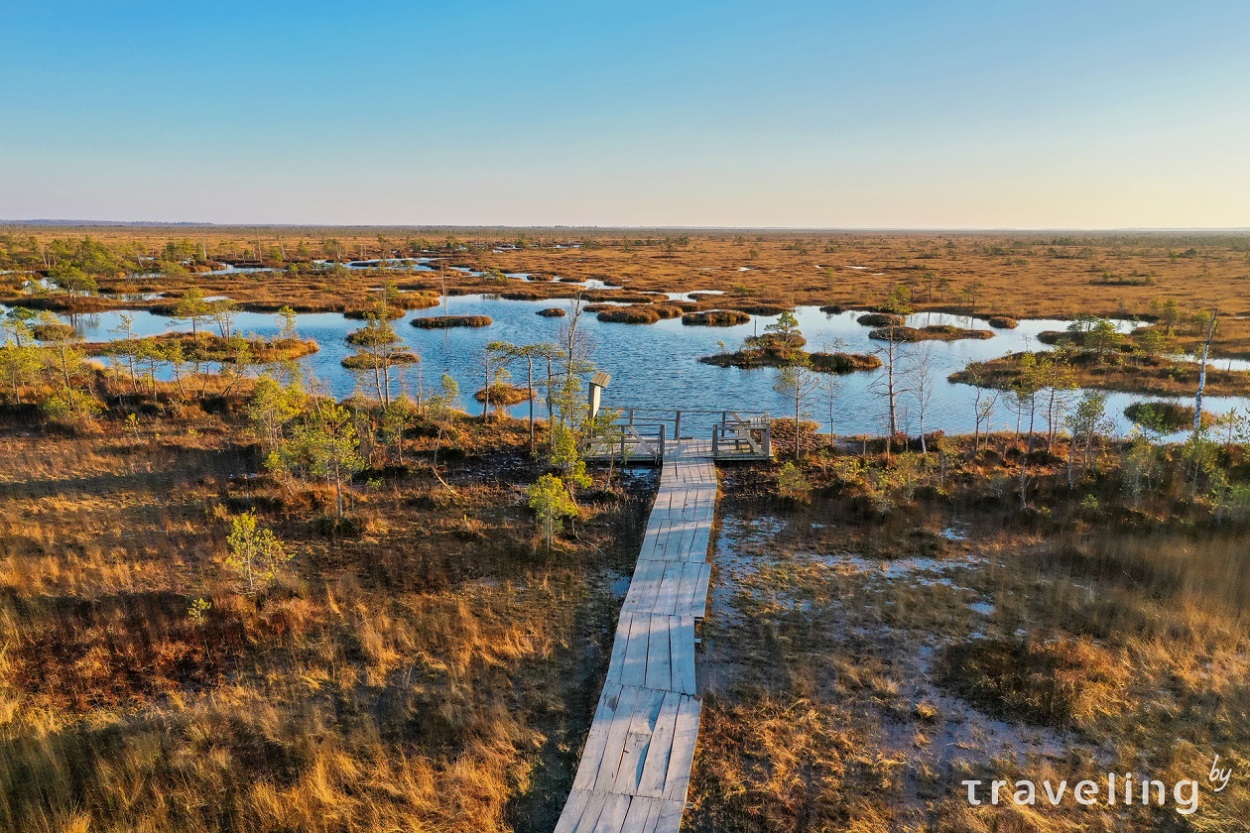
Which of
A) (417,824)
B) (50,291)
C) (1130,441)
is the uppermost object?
(50,291)

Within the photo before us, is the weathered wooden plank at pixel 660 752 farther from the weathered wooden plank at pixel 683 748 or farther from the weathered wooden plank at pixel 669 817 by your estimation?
the weathered wooden plank at pixel 669 817

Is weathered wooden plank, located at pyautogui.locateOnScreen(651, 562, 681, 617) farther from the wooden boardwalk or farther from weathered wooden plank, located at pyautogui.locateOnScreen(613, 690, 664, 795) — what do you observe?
weathered wooden plank, located at pyautogui.locateOnScreen(613, 690, 664, 795)

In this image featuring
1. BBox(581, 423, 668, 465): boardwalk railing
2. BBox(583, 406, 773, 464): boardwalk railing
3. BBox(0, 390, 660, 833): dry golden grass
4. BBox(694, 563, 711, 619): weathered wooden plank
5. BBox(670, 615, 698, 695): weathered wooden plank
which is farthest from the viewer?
BBox(583, 406, 773, 464): boardwalk railing

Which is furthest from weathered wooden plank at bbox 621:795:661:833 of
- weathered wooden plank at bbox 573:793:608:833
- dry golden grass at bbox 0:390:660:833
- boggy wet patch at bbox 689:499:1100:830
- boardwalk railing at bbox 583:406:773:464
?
boardwalk railing at bbox 583:406:773:464

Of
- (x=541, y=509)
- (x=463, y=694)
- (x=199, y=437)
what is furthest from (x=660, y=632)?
(x=199, y=437)

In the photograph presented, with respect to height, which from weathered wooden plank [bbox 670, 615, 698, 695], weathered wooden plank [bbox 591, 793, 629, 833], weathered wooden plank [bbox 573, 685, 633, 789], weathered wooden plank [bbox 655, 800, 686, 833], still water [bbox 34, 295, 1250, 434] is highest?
still water [bbox 34, 295, 1250, 434]

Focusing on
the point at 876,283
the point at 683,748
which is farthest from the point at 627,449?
the point at 876,283

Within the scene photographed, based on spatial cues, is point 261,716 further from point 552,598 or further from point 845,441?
point 845,441

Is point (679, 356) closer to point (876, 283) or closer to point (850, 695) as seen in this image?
point (850, 695)
